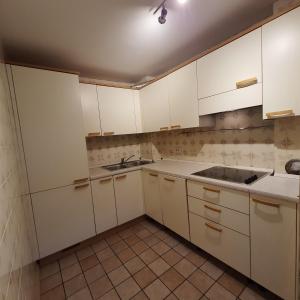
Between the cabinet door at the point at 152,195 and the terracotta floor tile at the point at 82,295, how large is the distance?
1.01m

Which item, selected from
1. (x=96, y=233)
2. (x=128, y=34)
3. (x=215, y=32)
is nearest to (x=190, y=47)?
(x=215, y=32)

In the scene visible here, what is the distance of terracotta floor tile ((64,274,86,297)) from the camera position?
56.9 inches

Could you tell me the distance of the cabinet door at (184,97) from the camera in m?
1.80

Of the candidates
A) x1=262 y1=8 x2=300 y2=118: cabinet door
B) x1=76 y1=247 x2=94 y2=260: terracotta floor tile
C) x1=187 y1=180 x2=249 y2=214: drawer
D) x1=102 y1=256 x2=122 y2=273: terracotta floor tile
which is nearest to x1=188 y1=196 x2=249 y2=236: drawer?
x1=187 y1=180 x2=249 y2=214: drawer

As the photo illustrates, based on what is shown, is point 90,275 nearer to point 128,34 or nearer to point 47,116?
point 47,116

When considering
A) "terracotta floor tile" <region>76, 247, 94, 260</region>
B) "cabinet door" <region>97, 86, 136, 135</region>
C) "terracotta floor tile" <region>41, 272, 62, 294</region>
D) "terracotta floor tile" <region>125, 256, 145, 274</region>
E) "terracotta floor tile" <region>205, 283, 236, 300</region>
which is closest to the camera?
"terracotta floor tile" <region>205, 283, 236, 300</region>

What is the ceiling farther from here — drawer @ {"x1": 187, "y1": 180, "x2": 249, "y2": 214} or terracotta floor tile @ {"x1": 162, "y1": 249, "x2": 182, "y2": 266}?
terracotta floor tile @ {"x1": 162, "y1": 249, "x2": 182, "y2": 266}

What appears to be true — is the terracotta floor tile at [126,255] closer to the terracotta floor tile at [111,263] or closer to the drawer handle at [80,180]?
the terracotta floor tile at [111,263]

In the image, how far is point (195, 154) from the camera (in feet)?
7.26

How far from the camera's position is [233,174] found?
1560 millimetres

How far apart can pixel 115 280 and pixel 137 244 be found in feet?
1.59

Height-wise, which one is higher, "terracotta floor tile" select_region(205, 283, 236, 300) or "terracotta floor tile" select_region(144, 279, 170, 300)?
"terracotta floor tile" select_region(205, 283, 236, 300)

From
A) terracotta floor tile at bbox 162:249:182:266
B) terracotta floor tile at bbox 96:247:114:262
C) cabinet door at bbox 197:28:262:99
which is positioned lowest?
terracotta floor tile at bbox 96:247:114:262

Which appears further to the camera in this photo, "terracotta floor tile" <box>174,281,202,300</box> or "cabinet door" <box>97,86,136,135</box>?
"cabinet door" <box>97,86,136,135</box>
